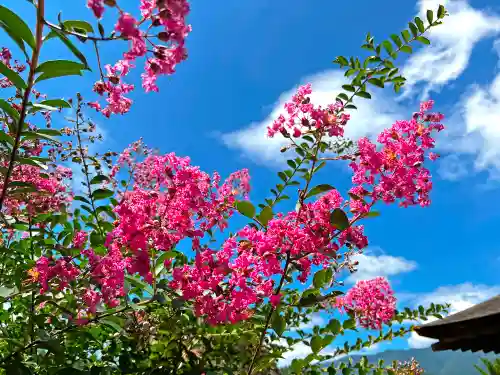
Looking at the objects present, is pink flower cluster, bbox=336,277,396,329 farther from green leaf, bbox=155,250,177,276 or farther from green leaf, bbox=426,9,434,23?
green leaf, bbox=426,9,434,23

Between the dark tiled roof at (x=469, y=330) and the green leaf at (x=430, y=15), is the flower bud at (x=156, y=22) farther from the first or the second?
the dark tiled roof at (x=469, y=330)

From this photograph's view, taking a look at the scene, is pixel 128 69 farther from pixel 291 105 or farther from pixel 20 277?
pixel 20 277

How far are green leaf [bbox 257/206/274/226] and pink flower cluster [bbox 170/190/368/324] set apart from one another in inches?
1.7

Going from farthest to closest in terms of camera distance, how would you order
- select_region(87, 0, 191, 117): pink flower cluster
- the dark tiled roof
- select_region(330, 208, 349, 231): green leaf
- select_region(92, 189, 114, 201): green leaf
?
the dark tiled roof → select_region(92, 189, 114, 201): green leaf → select_region(330, 208, 349, 231): green leaf → select_region(87, 0, 191, 117): pink flower cluster

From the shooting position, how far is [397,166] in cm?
219

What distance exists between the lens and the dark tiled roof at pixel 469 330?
3.91 metres

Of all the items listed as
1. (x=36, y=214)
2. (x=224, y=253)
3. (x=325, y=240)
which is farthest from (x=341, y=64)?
(x=36, y=214)

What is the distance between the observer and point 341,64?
2.57 m

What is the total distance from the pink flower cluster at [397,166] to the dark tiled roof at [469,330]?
2309 mm

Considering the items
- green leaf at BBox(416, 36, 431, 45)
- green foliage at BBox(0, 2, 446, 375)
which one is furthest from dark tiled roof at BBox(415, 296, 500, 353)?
green leaf at BBox(416, 36, 431, 45)

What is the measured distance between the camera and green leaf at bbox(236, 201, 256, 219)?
2.07 m

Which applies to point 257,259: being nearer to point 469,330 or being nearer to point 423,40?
point 423,40

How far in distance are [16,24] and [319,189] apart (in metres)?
1.38

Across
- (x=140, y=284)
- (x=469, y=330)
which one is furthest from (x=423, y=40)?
(x=469, y=330)
